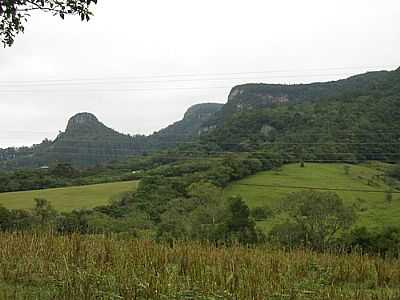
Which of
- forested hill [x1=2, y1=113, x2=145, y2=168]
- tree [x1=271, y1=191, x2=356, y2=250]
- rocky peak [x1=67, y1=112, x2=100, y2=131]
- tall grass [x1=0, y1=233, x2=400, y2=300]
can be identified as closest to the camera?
tall grass [x1=0, y1=233, x2=400, y2=300]

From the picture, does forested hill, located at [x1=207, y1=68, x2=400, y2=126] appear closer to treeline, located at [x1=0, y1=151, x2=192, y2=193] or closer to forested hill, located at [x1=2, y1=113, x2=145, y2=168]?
forested hill, located at [x1=2, y1=113, x2=145, y2=168]

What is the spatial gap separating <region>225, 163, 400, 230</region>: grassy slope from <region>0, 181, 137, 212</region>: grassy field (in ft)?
53.2

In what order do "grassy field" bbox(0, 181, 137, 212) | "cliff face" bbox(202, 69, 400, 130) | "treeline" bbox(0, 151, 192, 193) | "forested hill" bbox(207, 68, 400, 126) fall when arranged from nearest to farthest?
"grassy field" bbox(0, 181, 137, 212) → "treeline" bbox(0, 151, 192, 193) → "forested hill" bbox(207, 68, 400, 126) → "cliff face" bbox(202, 69, 400, 130)

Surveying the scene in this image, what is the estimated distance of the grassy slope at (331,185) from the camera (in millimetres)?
64375

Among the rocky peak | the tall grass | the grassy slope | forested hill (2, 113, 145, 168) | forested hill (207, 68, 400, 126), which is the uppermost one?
forested hill (207, 68, 400, 126)

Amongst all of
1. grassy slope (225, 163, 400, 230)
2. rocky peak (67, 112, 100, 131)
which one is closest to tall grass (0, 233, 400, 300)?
grassy slope (225, 163, 400, 230)

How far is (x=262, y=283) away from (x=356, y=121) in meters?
77.8

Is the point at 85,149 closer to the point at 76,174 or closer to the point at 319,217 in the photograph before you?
the point at 76,174

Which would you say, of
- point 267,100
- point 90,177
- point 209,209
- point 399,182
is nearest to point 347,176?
point 399,182

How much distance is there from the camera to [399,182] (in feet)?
253

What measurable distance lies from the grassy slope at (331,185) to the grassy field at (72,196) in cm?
1621

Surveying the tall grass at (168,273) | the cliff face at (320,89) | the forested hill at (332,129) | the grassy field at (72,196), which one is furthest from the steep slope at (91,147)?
the tall grass at (168,273)

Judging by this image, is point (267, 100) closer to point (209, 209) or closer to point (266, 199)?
point (266, 199)

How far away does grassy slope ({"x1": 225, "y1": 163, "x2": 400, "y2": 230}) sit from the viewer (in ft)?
211
